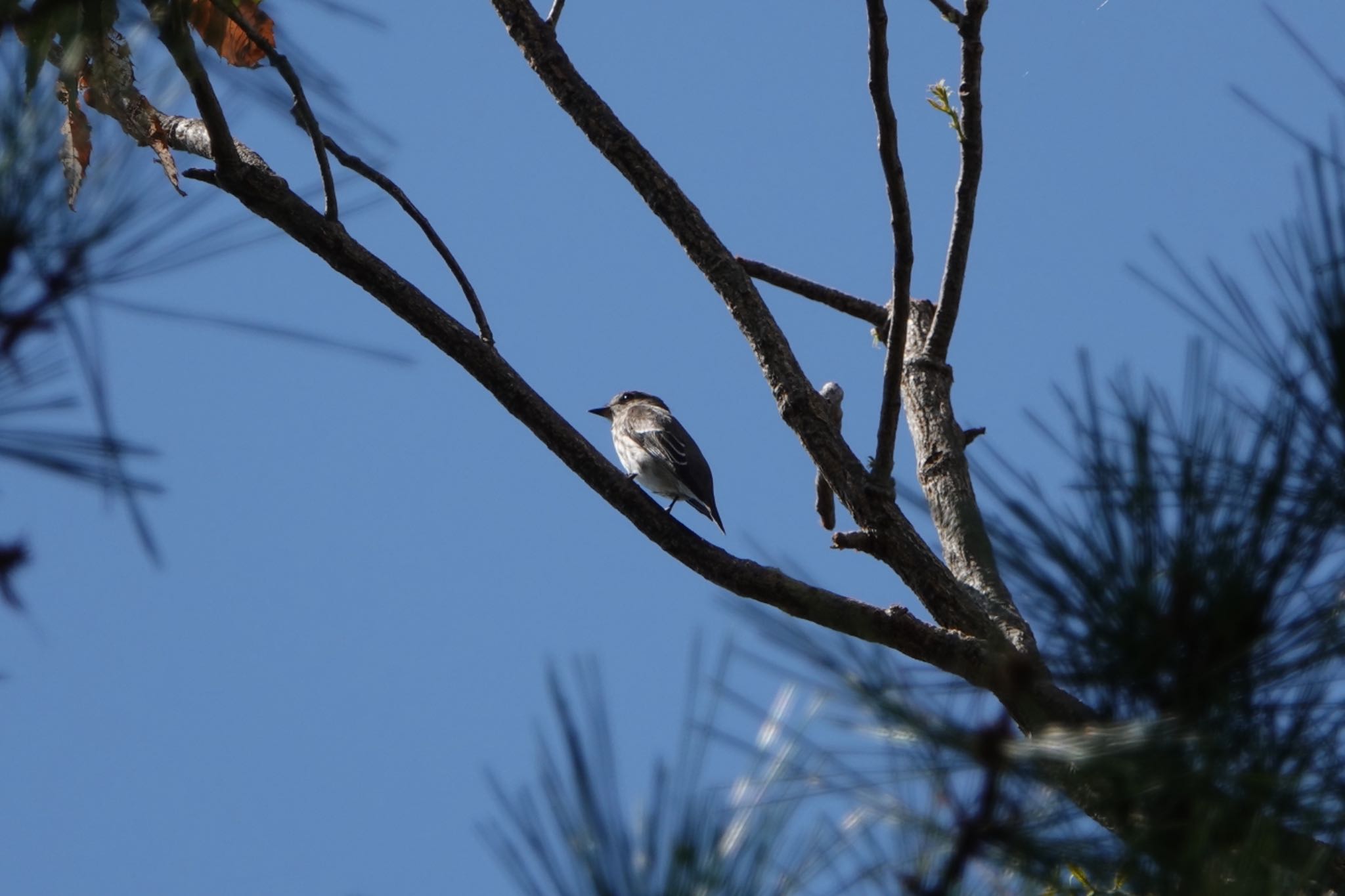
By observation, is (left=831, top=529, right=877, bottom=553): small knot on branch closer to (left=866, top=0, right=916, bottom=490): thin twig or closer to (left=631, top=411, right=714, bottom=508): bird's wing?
(left=866, top=0, right=916, bottom=490): thin twig

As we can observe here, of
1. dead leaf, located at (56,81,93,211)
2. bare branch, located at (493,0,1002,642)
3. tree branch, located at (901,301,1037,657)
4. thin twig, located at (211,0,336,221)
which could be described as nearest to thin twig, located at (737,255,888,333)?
tree branch, located at (901,301,1037,657)

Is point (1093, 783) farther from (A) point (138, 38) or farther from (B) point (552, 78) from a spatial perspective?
(B) point (552, 78)

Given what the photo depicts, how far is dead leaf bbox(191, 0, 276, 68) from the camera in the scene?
2.41 m

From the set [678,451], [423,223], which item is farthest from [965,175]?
[678,451]

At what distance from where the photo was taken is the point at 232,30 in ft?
9.11

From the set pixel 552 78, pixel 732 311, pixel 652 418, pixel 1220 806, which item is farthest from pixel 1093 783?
pixel 652 418

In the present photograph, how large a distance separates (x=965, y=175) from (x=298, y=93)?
8.45 ft

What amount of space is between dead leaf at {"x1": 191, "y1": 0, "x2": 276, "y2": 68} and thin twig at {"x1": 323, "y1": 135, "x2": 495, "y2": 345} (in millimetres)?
1233

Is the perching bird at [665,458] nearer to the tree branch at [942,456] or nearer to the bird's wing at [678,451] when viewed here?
the bird's wing at [678,451]

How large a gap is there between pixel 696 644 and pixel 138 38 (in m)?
1.30

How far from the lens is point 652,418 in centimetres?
932

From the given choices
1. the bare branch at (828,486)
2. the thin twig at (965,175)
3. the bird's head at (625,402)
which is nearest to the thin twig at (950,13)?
the thin twig at (965,175)

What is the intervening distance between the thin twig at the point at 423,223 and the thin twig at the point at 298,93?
0.15 metres

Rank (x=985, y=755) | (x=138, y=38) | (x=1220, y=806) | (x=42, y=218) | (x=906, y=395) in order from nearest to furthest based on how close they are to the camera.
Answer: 1. (x=985, y=755)
2. (x=1220, y=806)
3. (x=42, y=218)
4. (x=138, y=38)
5. (x=906, y=395)
